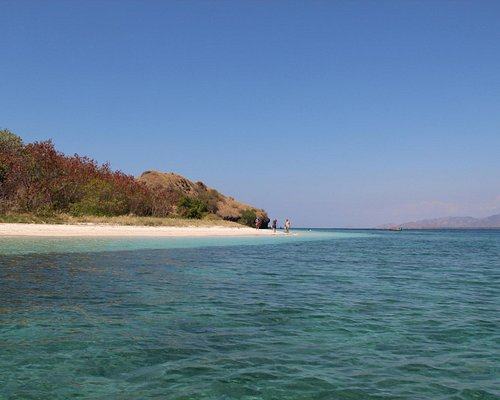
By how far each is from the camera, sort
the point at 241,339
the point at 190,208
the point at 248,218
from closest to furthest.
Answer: the point at 241,339 < the point at 190,208 < the point at 248,218

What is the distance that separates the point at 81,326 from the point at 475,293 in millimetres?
11345

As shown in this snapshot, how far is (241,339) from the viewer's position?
284 inches

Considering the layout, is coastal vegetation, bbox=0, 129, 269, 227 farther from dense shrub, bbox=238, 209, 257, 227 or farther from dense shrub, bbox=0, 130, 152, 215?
dense shrub, bbox=238, 209, 257, 227

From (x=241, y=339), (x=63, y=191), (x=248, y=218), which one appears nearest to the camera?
(x=241, y=339)

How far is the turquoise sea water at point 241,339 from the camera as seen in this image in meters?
5.21

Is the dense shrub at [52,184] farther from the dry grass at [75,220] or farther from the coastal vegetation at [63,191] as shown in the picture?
the dry grass at [75,220]

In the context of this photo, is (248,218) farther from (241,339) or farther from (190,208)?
(241,339)

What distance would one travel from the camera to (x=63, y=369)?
5637 millimetres

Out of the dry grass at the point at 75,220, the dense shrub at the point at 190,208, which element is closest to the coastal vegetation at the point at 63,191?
the dry grass at the point at 75,220

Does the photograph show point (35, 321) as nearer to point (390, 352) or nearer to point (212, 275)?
point (390, 352)

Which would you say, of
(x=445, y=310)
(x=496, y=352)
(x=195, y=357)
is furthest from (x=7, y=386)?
(x=445, y=310)

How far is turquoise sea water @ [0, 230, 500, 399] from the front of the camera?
5207mm

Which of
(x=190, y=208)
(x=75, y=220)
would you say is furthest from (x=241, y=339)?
(x=190, y=208)

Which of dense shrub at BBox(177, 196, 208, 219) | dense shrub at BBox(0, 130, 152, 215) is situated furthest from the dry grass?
dense shrub at BBox(177, 196, 208, 219)
